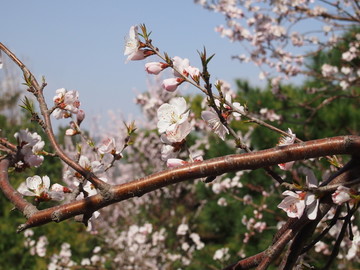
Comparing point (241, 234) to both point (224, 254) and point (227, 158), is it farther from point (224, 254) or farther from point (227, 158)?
point (227, 158)

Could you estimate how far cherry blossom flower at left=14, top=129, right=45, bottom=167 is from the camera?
3.40 ft

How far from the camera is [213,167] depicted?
0.79 m

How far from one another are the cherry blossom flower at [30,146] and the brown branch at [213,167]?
280mm

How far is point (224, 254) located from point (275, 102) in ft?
7.50

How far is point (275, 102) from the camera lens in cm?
544

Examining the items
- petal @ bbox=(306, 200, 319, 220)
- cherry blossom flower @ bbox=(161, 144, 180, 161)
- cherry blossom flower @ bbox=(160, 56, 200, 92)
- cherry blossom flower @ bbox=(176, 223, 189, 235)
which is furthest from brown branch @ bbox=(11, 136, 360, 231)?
cherry blossom flower @ bbox=(176, 223, 189, 235)

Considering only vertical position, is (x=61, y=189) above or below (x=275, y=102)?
above

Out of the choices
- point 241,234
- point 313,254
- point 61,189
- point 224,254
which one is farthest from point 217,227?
point 61,189

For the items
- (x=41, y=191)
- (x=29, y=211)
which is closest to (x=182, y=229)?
(x=41, y=191)

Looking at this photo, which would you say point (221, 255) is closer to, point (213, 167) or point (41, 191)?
point (41, 191)

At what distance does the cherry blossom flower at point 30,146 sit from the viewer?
1036mm

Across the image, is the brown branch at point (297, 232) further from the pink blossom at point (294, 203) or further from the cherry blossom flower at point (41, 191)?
the cherry blossom flower at point (41, 191)

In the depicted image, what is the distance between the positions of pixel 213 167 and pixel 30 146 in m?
0.55

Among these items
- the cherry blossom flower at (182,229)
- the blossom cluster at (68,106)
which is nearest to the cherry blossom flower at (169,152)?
the blossom cluster at (68,106)
